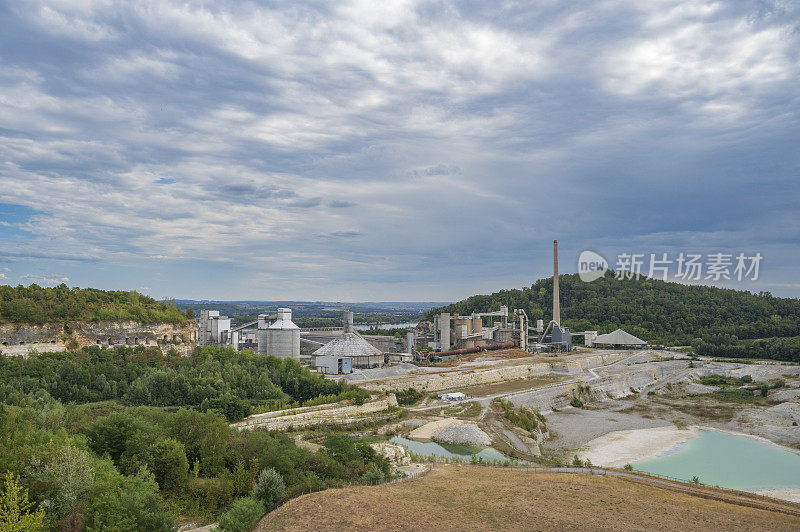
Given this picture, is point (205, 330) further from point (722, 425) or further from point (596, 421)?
point (722, 425)

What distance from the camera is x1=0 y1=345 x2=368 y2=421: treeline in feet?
120

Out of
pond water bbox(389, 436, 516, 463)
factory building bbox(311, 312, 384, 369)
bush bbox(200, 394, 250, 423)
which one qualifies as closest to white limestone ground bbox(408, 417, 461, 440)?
pond water bbox(389, 436, 516, 463)

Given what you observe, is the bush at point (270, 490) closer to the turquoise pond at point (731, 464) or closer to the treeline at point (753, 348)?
the turquoise pond at point (731, 464)

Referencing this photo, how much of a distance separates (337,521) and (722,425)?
169 feet

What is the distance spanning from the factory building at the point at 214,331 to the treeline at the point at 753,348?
3627 inches

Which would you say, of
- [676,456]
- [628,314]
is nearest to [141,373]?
[676,456]

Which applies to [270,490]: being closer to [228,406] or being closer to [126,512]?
[126,512]

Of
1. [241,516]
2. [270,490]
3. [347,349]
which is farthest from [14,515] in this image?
[347,349]

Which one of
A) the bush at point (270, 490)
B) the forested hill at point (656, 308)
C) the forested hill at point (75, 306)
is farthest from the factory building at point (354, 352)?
the forested hill at point (656, 308)

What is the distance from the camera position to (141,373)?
4162cm

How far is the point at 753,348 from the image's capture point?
3939 inches

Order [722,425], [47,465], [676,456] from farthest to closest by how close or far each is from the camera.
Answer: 1. [722,425]
2. [676,456]
3. [47,465]

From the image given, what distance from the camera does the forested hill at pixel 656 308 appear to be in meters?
119

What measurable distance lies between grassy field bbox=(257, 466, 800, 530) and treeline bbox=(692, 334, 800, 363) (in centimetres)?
9424
